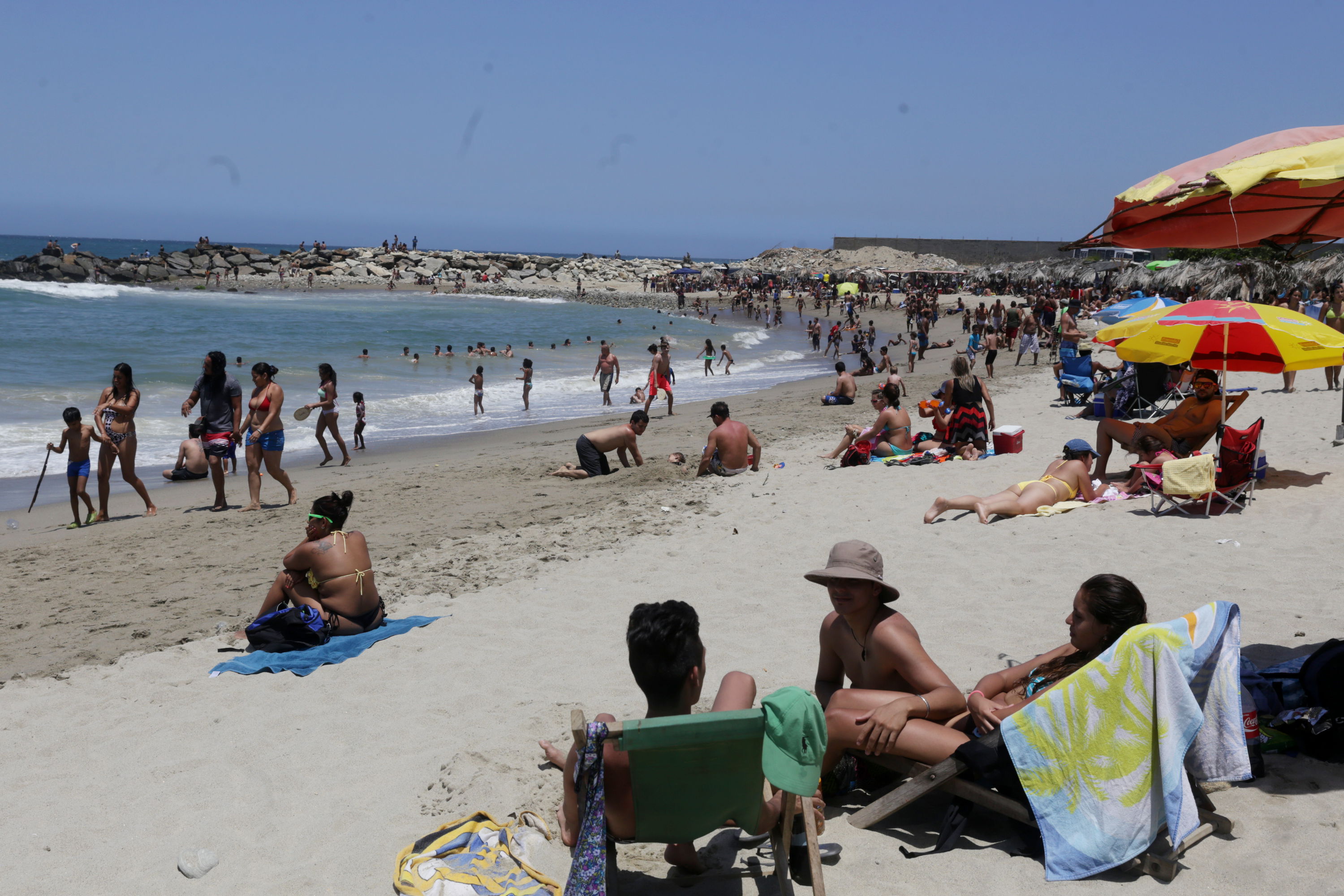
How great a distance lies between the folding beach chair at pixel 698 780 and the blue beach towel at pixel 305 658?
2.50m

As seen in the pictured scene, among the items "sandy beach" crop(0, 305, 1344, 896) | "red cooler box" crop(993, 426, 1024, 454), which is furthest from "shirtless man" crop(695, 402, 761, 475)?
"red cooler box" crop(993, 426, 1024, 454)

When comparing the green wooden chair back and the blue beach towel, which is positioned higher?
the green wooden chair back

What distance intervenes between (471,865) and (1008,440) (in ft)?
24.0

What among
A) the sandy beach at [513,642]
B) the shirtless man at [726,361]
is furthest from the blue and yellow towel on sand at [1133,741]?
the shirtless man at [726,361]

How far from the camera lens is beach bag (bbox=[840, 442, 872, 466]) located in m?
9.23

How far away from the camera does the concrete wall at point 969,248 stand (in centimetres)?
6469

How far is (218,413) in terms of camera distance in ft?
28.1

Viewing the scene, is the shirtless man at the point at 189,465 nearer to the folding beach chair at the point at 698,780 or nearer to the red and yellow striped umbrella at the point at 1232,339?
the red and yellow striped umbrella at the point at 1232,339

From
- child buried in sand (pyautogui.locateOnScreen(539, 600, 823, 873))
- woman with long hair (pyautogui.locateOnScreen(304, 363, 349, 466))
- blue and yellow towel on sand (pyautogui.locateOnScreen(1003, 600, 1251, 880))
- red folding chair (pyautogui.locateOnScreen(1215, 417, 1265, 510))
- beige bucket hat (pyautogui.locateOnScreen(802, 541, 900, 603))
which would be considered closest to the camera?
child buried in sand (pyautogui.locateOnScreen(539, 600, 823, 873))

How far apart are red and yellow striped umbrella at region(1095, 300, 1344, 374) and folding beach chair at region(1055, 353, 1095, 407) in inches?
196

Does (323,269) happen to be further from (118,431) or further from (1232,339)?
(1232,339)

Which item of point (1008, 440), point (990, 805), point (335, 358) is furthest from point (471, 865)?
point (335, 358)

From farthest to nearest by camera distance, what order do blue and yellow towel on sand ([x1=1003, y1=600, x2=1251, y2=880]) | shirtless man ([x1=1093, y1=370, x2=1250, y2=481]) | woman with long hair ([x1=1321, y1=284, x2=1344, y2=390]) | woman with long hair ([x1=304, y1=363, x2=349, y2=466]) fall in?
woman with long hair ([x1=1321, y1=284, x2=1344, y2=390]) → woman with long hair ([x1=304, y1=363, x2=349, y2=466]) → shirtless man ([x1=1093, y1=370, x2=1250, y2=481]) → blue and yellow towel on sand ([x1=1003, y1=600, x2=1251, y2=880])

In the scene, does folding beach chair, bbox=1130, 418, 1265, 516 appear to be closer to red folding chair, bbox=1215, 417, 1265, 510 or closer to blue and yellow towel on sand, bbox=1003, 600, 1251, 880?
red folding chair, bbox=1215, 417, 1265, 510
